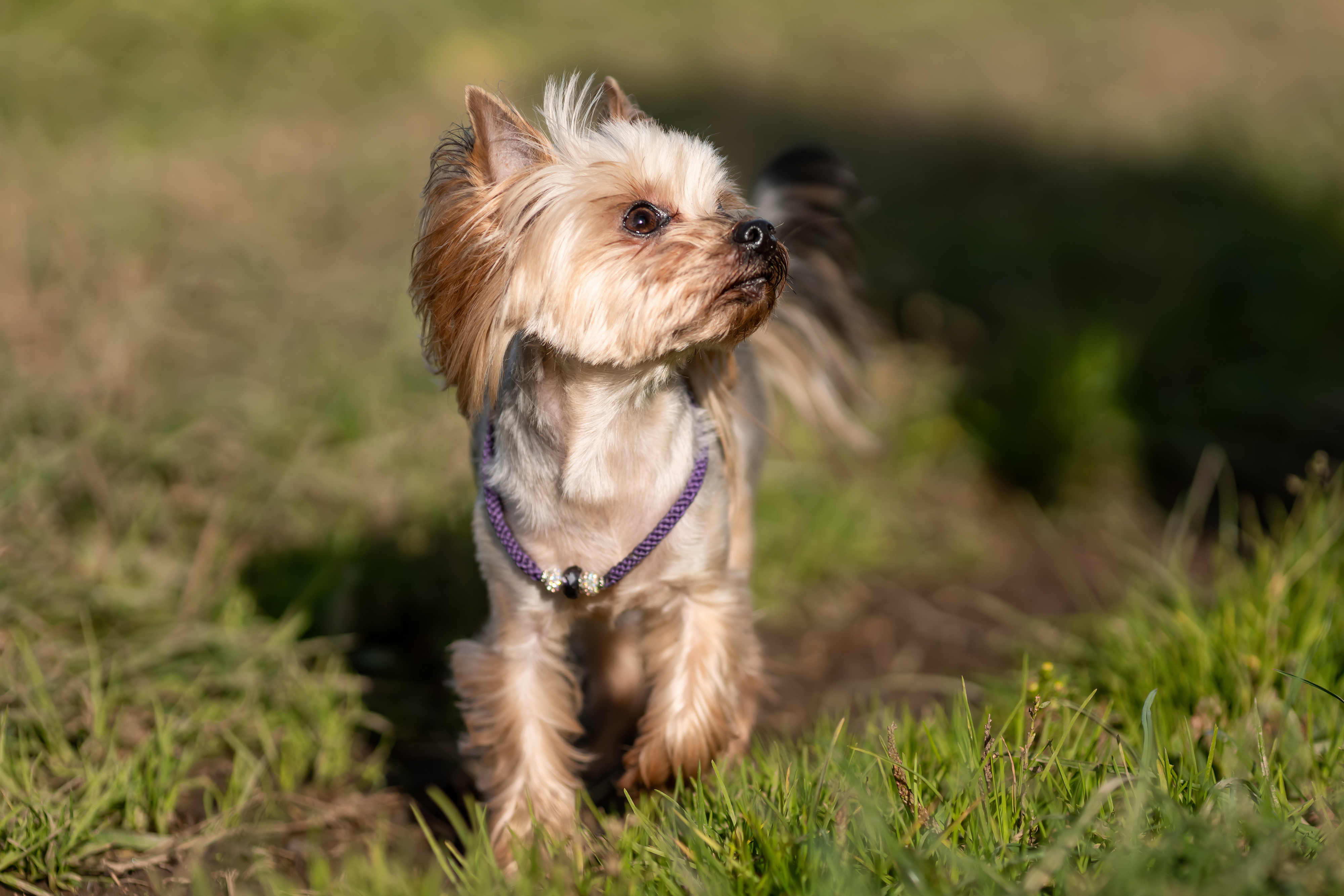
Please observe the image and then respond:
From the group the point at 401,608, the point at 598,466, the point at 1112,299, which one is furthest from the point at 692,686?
the point at 1112,299

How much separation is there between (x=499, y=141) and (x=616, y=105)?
0.44m

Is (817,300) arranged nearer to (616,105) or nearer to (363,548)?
(616,105)

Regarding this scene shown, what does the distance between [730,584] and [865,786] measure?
0.79m

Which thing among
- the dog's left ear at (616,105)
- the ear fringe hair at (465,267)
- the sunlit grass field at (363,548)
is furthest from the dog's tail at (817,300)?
the ear fringe hair at (465,267)

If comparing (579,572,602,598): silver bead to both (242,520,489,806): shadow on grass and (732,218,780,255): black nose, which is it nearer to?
(732,218,780,255): black nose

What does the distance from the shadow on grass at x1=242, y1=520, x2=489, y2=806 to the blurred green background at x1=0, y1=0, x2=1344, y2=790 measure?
14 mm

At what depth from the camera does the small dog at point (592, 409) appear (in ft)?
8.73

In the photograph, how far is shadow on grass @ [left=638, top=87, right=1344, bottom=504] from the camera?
5.73 meters

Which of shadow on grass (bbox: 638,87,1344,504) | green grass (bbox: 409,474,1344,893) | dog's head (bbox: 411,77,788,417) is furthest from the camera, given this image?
shadow on grass (bbox: 638,87,1344,504)

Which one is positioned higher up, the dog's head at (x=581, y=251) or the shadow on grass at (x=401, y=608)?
the dog's head at (x=581, y=251)

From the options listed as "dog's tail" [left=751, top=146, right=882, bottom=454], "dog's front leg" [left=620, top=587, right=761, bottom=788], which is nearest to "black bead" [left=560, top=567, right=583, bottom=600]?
"dog's front leg" [left=620, top=587, right=761, bottom=788]

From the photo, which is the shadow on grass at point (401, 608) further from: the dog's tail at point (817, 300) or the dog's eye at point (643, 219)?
the dog's eye at point (643, 219)

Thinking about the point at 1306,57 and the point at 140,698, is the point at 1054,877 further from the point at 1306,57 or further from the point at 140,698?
the point at 1306,57

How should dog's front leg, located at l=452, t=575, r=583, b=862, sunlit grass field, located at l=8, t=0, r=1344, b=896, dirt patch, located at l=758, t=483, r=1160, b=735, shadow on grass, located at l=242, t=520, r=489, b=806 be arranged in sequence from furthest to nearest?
dirt patch, located at l=758, t=483, r=1160, b=735, shadow on grass, located at l=242, t=520, r=489, b=806, dog's front leg, located at l=452, t=575, r=583, b=862, sunlit grass field, located at l=8, t=0, r=1344, b=896
